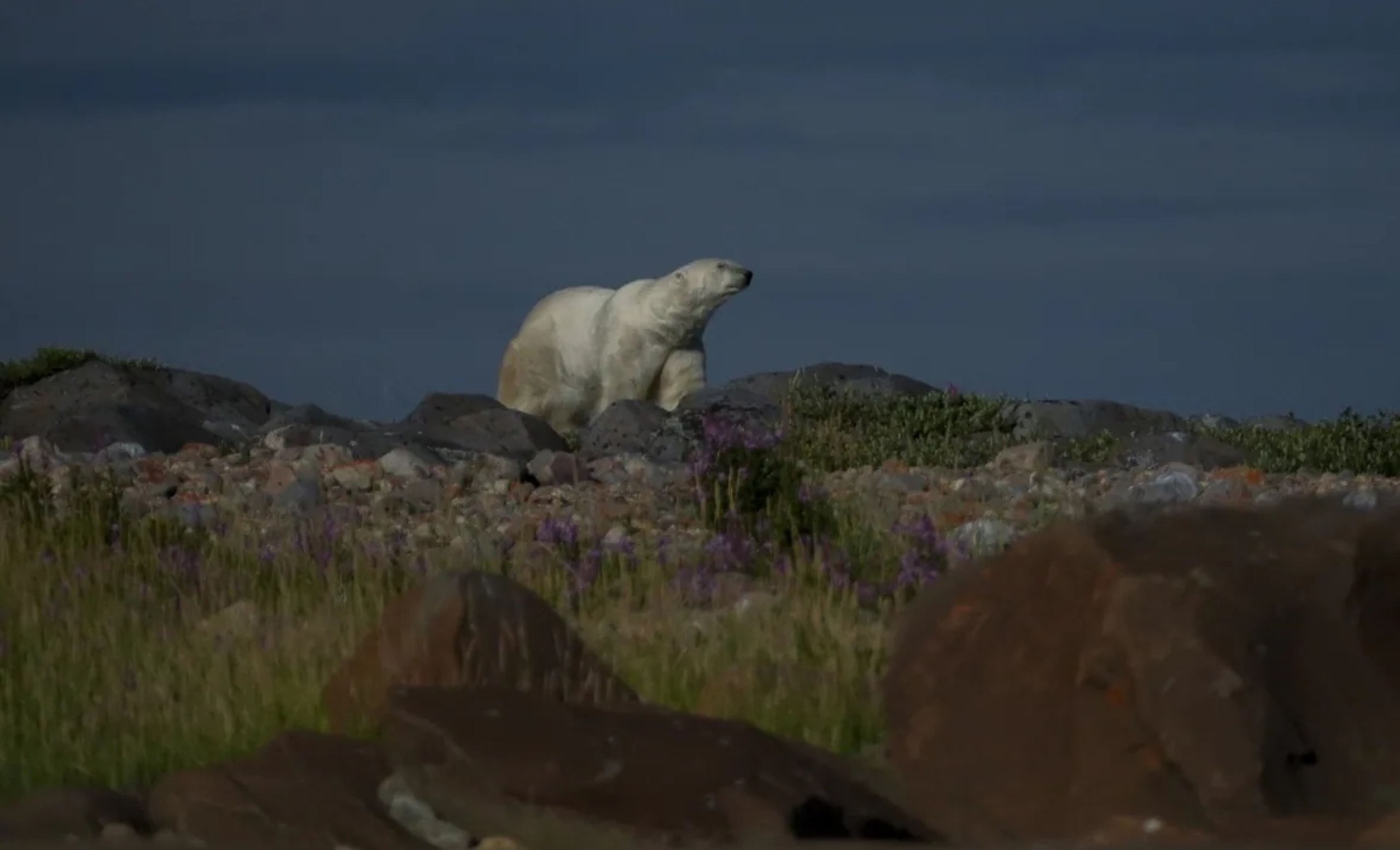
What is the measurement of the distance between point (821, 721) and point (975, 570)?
2.09 feet

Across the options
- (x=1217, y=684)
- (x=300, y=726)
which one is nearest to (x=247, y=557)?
(x=300, y=726)

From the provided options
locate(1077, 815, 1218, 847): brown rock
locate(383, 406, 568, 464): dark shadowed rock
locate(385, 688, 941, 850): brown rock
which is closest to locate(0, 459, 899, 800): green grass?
locate(385, 688, 941, 850): brown rock

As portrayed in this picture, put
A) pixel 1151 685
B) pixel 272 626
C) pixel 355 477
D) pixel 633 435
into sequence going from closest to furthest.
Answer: pixel 1151 685 < pixel 272 626 < pixel 355 477 < pixel 633 435

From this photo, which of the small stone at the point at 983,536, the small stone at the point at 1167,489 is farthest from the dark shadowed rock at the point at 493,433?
the small stone at the point at 983,536

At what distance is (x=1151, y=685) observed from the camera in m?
4.50

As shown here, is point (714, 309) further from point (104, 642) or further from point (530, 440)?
point (104, 642)

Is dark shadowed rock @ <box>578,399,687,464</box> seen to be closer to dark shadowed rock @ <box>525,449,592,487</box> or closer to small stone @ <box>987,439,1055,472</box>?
small stone @ <box>987,439,1055,472</box>

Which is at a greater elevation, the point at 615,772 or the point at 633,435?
the point at 633,435

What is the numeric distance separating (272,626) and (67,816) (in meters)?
2.17

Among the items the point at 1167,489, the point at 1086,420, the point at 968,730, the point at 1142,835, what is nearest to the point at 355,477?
the point at 1167,489

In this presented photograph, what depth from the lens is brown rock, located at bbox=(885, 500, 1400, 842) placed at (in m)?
4.45

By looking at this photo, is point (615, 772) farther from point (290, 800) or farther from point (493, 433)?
point (493, 433)

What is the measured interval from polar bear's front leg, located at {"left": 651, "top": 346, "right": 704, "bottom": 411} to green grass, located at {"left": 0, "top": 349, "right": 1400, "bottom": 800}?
8.17 m

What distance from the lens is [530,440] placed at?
16.8 m
